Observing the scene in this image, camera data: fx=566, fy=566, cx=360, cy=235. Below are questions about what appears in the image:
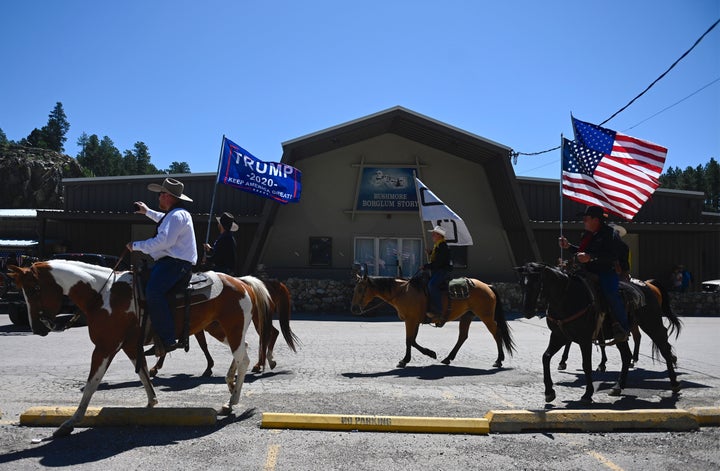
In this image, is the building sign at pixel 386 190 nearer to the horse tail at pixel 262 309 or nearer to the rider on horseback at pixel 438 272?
the rider on horseback at pixel 438 272

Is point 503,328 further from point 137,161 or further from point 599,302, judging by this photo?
point 137,161

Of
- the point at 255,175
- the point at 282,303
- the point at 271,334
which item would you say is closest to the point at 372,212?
the point at 255,175

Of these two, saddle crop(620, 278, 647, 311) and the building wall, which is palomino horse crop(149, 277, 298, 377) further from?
the building wall

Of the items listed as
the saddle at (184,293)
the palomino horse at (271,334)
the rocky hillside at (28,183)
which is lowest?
the palomino horse at (271,334)

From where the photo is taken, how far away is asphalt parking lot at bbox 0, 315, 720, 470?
15.8 ft

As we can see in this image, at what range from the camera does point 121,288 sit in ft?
19.5

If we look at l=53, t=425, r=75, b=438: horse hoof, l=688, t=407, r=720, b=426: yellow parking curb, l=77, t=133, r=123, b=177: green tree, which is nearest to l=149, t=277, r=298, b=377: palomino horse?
l=53, t=425, r=75, b=438: horse hoof

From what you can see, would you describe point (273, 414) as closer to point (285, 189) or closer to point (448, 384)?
point (448, 384)

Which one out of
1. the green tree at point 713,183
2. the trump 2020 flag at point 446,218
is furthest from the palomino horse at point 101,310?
the green tree at point 713,183

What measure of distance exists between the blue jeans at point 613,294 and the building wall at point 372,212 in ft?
52.0

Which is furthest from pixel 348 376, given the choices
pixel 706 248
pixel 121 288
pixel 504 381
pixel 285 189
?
pixel 706 248

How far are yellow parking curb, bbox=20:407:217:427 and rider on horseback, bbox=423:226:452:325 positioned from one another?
553 cm

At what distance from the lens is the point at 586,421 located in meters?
5.79

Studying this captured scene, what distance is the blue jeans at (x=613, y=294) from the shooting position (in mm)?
7559
